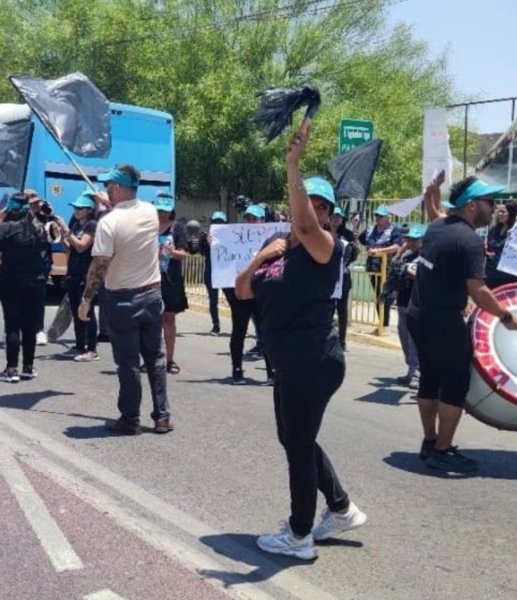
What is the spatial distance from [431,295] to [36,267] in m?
4.26

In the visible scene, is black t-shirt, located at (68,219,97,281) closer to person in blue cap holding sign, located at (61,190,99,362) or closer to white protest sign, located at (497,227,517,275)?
person in blue cap holding sign, located at (61,190,99,362)

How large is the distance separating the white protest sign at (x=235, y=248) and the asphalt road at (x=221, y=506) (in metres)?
1.83

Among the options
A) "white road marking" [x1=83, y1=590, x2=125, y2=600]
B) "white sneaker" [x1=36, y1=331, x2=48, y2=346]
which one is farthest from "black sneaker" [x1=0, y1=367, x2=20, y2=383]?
"white road marking" [x1=83, y1=590, x2=125, y2=600]

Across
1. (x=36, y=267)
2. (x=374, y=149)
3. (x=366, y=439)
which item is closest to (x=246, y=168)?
(x=374, y=149)

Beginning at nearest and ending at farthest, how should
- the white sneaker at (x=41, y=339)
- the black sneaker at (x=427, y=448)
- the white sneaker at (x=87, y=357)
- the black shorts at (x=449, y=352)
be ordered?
the black shorts at (x=449, y=352)
the black sneaker at (x=427, y=448)
the white sneaker at (x=87, y=357)
the white sneaker at (x=41, y=339)

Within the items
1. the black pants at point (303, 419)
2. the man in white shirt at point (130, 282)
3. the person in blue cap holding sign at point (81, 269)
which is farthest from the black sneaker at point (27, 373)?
the black pants at point (303, 419)

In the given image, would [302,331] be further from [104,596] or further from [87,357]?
[87,357]

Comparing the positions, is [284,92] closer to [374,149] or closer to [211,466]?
[211,466]

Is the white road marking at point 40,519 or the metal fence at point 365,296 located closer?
the white road marking at point 40,519

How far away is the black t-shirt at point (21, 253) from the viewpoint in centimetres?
897

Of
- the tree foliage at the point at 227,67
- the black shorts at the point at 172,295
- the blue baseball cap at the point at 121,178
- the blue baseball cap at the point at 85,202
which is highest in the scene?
the tree foliage at the point at 227,67

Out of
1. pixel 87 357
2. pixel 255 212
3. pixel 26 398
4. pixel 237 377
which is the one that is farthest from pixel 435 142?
pixel 26 398

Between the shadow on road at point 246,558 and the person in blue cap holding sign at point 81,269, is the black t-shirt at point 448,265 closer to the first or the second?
the shadow on road at point 246,558

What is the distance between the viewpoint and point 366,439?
7.39 meters
